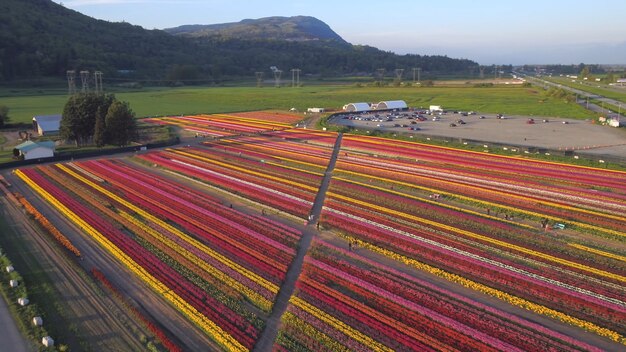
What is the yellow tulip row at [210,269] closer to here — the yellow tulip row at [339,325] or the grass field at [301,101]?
the yellow tulip row at [339,325]

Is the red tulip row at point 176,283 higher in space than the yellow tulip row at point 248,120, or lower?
lower

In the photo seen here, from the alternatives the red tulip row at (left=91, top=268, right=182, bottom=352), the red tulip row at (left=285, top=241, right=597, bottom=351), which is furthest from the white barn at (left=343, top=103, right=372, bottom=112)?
the red tulip row at (left=91, top=268, right=182, bottom=352)

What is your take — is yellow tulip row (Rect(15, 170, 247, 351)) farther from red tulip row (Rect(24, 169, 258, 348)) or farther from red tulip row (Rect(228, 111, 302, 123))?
red tulip row (Rect(228, 111, 302, 123))

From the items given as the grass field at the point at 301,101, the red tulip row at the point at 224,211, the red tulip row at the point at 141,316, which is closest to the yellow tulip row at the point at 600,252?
the red tulip row at the point at 224,211

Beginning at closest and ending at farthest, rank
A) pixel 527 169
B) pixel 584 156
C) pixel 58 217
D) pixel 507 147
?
pixel 58 217 → pixel 527 169 → pixel 584 156 → pixel 507 147

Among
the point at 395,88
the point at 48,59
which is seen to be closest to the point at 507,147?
the point at 395,88

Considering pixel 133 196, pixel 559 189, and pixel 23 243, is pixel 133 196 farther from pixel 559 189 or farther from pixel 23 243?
pixel 559 189
